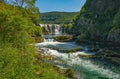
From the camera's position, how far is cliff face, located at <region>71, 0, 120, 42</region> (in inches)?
3819

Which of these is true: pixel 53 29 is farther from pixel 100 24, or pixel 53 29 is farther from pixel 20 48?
pixel 20 48

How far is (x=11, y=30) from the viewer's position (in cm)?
3400

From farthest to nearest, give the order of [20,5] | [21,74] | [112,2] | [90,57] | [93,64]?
[112,2], [90,57], [93,64], [20,5], [21,74]

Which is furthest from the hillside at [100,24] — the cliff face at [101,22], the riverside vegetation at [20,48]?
the riverside vegetation at [20,48]

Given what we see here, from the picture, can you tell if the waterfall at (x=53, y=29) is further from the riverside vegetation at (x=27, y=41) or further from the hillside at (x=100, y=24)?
the riverside vegetation at (x=27, y=41)

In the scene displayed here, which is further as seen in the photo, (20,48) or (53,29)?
(53,29)

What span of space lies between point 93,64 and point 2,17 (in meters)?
21.1

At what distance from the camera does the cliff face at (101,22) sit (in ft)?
318

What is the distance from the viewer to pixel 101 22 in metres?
120

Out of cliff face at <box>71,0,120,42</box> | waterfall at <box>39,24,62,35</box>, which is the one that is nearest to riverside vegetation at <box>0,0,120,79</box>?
cliff face at <box>71,0,120,42</box>

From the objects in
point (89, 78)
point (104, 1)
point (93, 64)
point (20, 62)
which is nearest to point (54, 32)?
point (104, 1)

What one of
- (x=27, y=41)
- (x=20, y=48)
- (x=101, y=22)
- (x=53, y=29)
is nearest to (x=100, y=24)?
(x=101, y=22)

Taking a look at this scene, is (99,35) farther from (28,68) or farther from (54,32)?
(28,68)

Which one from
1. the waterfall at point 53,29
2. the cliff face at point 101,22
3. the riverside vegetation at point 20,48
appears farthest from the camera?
the waterfall at point 53,29
